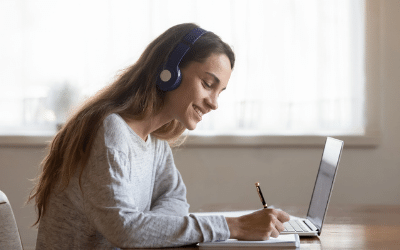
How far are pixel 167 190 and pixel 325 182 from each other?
475 millimetres

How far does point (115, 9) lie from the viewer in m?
2.72

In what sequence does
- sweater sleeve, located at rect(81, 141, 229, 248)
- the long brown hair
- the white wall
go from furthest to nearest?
the white wall, the long brown hair, sweater sleeve, located at rect(81, 141, 229, 248)

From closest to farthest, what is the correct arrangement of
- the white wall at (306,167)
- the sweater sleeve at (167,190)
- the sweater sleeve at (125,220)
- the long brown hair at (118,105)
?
the sweater sleeve at (125,220), the long brown hair at (118,105), the sweater sleeve at (167,190), the white wall at (306,167)

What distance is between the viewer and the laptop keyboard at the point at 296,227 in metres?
1.16

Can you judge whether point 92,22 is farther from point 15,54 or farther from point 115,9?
point 15,54

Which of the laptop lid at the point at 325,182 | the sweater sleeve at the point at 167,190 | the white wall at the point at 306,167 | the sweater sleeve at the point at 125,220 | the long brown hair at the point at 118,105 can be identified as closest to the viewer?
the sweater sleeve at the point at 125,220

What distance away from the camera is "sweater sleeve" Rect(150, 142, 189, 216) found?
134 centimetres

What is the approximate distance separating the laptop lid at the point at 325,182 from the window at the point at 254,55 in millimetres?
1219

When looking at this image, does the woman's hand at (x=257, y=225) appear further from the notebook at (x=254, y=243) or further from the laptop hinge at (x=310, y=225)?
the laptop hinge at (x=310, y=225)

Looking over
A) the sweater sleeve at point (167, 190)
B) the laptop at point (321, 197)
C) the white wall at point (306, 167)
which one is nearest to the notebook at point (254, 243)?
the laptop at point (321, 197)

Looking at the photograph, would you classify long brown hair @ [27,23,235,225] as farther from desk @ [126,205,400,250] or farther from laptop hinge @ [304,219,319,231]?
laptop hinge @ [304,219,319,231]

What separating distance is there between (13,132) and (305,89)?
178 centimetres

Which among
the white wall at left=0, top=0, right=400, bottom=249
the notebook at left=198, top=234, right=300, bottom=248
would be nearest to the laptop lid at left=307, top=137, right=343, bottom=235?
the notebook at left=198, top=234, right=300, bottom=248

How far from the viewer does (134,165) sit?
122cm
